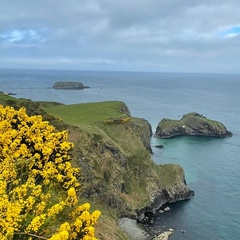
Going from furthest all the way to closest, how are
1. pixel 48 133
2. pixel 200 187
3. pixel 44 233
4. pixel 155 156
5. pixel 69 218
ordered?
pixel 155 156 → pixel 200 187 → pixel 48 133 → pixel 69 218 → pixel 44 233

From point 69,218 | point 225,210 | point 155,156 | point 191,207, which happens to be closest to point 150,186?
point 191,207

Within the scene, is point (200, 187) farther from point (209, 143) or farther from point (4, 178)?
point (4, 178)

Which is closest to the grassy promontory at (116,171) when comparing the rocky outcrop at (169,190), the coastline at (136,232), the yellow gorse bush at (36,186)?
the rocky outcrop at (169,190)

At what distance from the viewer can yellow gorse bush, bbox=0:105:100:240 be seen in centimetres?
1536

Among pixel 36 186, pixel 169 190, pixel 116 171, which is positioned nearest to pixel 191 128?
pixel 169 190

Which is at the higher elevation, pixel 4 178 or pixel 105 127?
pixel 4 178

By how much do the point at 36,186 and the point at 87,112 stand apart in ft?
255

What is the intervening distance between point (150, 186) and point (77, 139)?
18.0 metres

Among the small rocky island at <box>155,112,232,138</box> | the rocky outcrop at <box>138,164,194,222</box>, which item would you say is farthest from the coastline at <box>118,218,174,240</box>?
the small rocky island at <box>155,112,232,138</box>

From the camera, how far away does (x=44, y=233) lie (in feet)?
A: 56.2

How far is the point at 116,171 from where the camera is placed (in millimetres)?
66438

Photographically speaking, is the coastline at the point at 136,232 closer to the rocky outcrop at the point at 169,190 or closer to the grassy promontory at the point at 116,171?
the grassy promontory at the point at 116,171

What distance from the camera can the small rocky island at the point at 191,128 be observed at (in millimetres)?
136250

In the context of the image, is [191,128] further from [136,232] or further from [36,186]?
[36,186]
